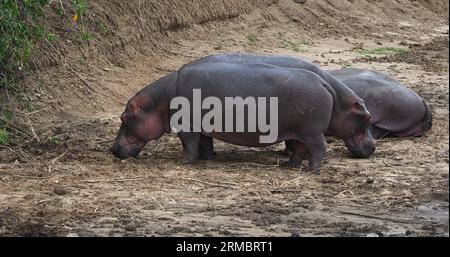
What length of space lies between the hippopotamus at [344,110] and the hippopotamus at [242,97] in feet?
0.07

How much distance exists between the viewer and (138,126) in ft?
29.4

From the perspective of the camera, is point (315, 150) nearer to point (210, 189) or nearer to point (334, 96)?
point (334, 96)

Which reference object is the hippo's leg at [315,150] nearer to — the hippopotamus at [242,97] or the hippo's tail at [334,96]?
the hippopotamus at [242,97]

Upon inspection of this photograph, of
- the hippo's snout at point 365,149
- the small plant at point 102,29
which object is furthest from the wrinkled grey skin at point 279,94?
the small plant at point 102,29

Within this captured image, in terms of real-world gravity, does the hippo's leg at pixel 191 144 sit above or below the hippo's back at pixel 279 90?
below

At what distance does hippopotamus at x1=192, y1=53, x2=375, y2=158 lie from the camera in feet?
29.0

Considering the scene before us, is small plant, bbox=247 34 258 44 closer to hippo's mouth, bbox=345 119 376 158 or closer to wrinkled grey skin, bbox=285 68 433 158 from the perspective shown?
wrinkled grey skin, bbox=285 68 433 158

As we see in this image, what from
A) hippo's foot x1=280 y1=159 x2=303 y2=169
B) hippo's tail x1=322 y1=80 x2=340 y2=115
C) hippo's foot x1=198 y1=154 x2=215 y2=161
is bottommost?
hippo's foot x1=198 y1=154 x2=215 y2=161

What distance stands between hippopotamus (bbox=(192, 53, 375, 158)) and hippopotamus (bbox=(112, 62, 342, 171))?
0.07 ft

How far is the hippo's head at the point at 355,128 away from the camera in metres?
8.88

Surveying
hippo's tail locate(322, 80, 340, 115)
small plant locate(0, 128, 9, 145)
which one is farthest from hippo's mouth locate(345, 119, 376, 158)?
small plant locate(0, 128, 9, 145)

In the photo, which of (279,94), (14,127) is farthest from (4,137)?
(279,94)
